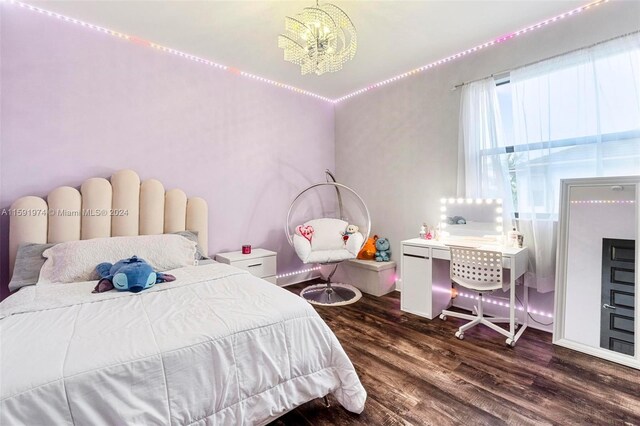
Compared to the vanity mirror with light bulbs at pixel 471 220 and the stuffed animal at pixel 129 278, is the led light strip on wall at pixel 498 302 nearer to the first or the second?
the vanity mirror with light bulbs at pixel 471 220

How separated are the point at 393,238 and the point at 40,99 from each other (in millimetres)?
3730

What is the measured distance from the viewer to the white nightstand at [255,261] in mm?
3146

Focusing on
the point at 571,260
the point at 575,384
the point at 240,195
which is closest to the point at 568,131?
the point at 571,260

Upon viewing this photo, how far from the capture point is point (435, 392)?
1814 millimetres

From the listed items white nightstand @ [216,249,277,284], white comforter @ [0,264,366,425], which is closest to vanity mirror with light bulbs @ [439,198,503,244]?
white nightstand @ [216,249,277,284]

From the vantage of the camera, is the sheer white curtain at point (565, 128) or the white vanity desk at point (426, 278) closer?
the sheer white curtain at point (565, 128)

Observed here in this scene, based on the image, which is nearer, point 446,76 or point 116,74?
point 116,74

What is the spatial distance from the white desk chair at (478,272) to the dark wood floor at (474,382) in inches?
3.8

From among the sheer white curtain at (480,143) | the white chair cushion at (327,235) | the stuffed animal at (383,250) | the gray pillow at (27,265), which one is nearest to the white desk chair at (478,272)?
the sheer white curtain at (480,143)

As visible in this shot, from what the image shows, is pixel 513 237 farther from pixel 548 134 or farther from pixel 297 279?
pixel 297 279

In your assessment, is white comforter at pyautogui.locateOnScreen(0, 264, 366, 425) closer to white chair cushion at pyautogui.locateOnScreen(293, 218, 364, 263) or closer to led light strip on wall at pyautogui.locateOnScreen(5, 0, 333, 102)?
white chair cushion at pyautogui.locateOnScreen(293, 218, 364, 263)

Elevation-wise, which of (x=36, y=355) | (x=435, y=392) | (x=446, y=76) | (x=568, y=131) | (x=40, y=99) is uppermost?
(x=446, y=76)

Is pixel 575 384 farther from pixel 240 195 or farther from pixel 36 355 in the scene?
pixel 240 195

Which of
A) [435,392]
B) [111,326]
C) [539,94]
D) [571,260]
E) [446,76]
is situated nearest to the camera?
[111,326]
